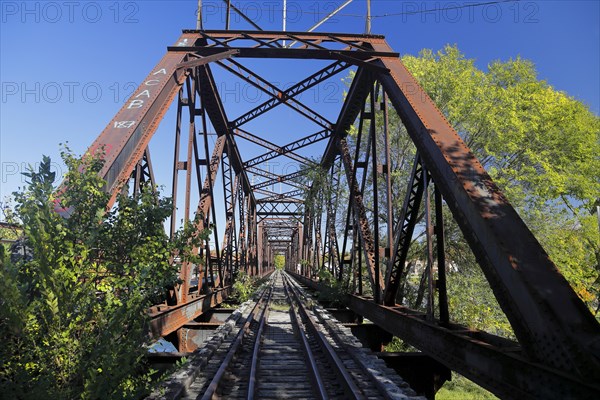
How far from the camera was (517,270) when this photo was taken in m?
3.15

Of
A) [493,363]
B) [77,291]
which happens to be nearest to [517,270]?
[493,363]

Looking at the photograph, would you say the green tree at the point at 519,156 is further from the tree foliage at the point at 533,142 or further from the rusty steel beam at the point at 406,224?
the rusty steel beam at the point at 406,224

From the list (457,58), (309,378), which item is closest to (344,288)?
(309,378)

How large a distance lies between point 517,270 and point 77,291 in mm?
3838

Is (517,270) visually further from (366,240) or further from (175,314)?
(175,314)

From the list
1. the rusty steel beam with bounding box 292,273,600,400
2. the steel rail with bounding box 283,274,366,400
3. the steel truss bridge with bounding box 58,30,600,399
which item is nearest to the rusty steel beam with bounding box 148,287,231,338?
the steel truss bridge with bounding box 58,30,600,399

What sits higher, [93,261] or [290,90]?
[290,90]

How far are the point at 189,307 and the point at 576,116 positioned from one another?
48.3 ft

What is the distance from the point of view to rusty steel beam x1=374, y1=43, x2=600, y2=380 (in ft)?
8.89

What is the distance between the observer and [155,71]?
24.8 feet

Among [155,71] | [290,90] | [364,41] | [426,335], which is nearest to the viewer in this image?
[426,335]

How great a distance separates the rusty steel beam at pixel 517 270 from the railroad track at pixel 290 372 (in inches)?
69.5

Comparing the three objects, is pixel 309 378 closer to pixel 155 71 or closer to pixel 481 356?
pixel 481 356

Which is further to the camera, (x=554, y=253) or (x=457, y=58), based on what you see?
(x=457, y=58)
